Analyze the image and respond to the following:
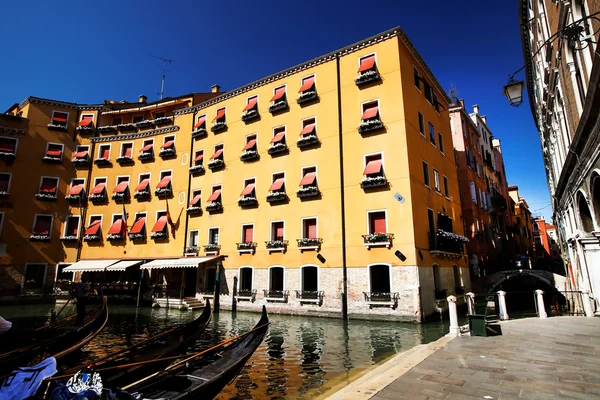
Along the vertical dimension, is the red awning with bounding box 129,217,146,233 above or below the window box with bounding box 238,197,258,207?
below

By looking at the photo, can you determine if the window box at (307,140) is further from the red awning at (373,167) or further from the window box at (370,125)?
the red awning at (373,167)

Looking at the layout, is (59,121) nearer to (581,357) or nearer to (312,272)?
(312,272)

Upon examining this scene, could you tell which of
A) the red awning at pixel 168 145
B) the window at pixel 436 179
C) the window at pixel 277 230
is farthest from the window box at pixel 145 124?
the window at pixel 436 179

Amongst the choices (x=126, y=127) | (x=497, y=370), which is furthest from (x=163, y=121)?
(x=497, y=370)

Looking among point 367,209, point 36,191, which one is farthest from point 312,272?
point 36,191

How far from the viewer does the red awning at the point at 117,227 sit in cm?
2586

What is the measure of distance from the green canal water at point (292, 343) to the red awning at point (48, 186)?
9.81 metres

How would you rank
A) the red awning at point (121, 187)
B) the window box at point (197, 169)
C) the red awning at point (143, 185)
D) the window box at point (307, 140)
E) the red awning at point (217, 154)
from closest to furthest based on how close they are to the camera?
the window box at point (307, 140) → the red awning at point (217, 154) → the window box at point (197, 169) → the red awning at point (143, 185) → the red awning at point (121, 187)

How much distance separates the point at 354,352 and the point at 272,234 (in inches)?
437

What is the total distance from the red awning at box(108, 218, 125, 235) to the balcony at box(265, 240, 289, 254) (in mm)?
13054

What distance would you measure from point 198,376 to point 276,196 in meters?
14.8

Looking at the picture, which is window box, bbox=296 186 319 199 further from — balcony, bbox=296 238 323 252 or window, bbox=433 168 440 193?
window, bbox=433 168 440 193

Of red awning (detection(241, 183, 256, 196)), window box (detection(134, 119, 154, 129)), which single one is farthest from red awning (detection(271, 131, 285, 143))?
window box (detection(134, 119, 154, 129))

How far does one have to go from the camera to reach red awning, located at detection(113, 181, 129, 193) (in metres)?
26.8
